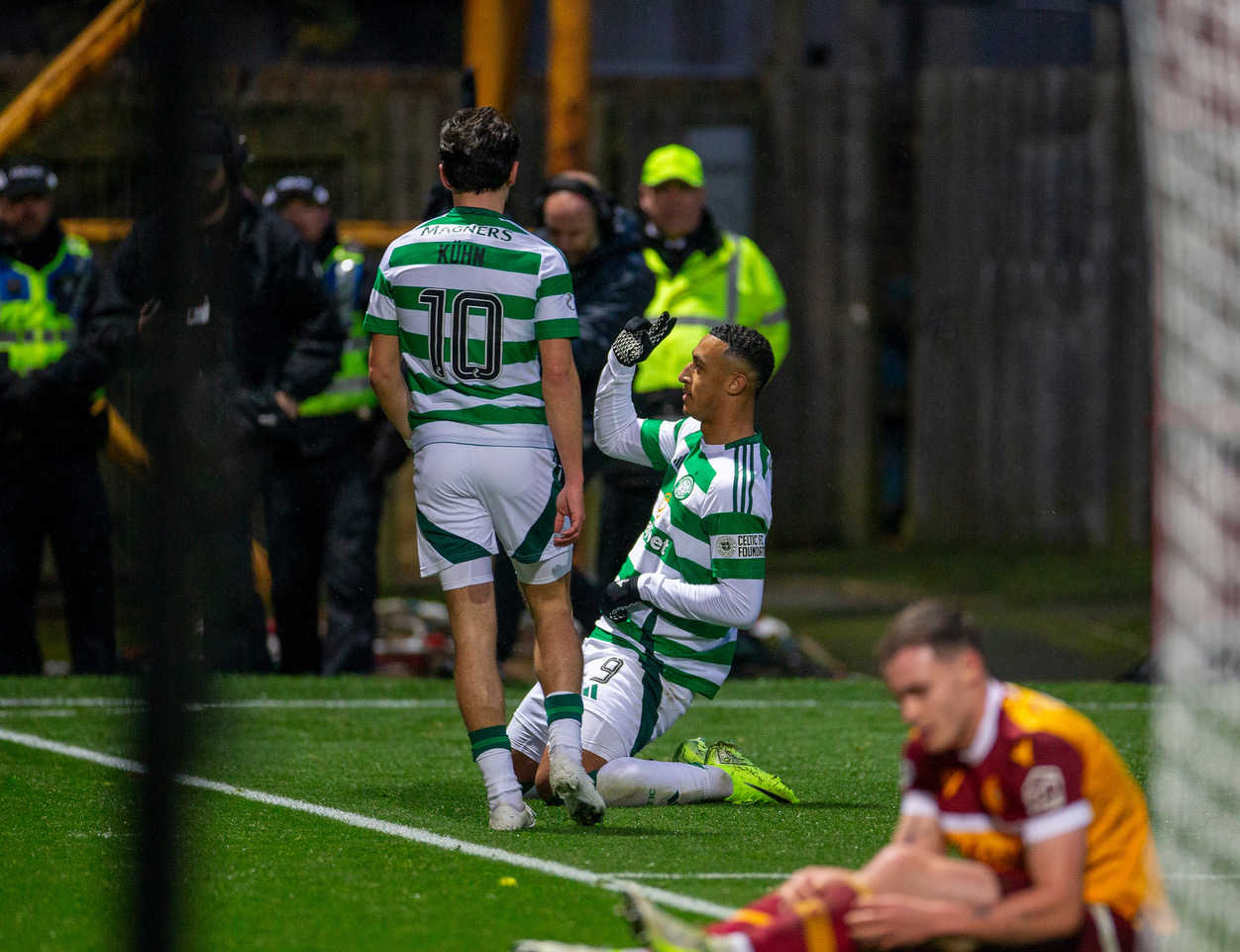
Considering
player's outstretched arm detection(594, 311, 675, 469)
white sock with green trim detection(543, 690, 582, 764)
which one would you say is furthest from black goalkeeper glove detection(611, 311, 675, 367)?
white sock with green trim detection(543, 690, 582, 764)

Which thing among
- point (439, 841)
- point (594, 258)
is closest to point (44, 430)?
point (594, 258)

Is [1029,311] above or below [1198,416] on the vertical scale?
below

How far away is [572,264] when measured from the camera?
7.84 m

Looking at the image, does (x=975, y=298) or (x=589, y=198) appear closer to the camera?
(x=589, y=198)

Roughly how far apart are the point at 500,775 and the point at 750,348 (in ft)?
4.82

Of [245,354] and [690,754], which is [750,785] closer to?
[690,754]

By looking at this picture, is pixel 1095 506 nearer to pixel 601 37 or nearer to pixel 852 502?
pixel 852 502

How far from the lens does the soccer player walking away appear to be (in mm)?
5098

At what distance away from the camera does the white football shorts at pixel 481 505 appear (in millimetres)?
5141

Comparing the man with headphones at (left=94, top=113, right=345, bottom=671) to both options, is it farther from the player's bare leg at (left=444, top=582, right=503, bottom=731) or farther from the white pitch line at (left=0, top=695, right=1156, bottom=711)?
the player's bare leg at (left=444, top=582, right=503, bottom=731)

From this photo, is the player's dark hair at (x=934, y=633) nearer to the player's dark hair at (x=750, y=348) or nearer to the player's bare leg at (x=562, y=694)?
the player's bare leg at (x=562, y=694)

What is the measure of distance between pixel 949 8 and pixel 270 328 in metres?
7.62

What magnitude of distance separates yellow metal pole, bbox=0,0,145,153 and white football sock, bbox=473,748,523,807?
5.57 metres

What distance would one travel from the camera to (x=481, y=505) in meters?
5.20
